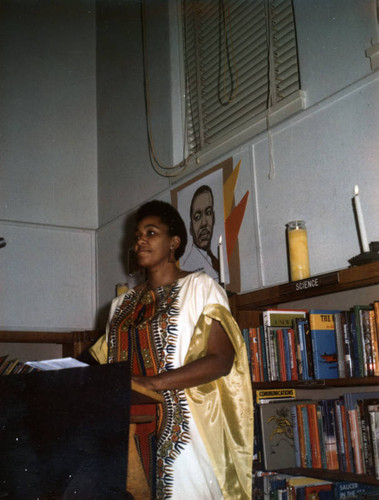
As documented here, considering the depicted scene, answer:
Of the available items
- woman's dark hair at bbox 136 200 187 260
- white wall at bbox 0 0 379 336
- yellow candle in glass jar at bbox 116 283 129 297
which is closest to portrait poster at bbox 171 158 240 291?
white wall at bbox 0 0 379 336

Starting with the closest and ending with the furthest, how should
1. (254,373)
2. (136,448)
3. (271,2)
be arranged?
(136,448), (254,373), (271,2)

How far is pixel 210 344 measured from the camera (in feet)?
5.95

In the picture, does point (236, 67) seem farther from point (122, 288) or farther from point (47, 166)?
point (47, 166)

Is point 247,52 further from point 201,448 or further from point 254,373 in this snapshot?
point 201,448

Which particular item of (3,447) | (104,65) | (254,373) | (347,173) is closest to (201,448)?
(3,447)

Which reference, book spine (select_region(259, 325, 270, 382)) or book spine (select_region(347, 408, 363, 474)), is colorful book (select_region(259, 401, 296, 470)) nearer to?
book spine (select_region(259, 325, 270, 382))

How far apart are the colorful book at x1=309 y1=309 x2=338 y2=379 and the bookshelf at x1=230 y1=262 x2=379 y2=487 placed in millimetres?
48

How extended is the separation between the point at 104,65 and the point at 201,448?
3533mm

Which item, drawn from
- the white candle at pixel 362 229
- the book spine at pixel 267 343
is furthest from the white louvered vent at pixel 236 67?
the book spine at pixel 267 343

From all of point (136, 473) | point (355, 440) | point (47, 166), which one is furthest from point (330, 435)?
point (47, 166)

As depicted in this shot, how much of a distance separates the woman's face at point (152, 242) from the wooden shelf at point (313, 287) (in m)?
0.48

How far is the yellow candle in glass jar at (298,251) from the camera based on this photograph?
95.0 inches

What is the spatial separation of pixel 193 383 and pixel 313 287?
74 cm

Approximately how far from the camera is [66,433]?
128cm
